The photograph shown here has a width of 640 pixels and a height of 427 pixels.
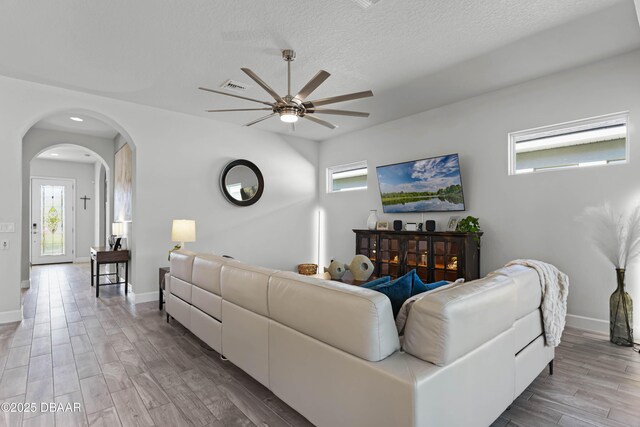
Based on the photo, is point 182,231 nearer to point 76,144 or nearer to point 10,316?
A: point 10,316

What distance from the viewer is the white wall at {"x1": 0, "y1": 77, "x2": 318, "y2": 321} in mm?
3814

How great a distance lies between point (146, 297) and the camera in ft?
15.4

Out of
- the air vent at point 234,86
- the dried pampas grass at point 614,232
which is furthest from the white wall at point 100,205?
the dried pampas grass at point 614,232

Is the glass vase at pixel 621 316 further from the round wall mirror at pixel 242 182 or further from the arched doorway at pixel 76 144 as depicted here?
the arched doorway at pixel 76 144

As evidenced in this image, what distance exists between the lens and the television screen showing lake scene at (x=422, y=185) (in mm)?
4543

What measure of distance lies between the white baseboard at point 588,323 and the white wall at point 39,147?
774 cm

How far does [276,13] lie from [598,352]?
4.05 m

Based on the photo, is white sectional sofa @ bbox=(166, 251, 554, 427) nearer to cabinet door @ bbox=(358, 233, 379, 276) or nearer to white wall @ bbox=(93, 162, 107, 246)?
cabinet door @ bbox=(358, 233, 379, 276)

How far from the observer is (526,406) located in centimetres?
208

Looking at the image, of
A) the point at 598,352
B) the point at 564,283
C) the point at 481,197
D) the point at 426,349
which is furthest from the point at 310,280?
the point at 481,197

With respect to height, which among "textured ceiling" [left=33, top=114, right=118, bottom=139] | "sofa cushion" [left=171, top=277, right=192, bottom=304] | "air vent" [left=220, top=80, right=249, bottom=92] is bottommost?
"sofa cushion" [left=171, top=277, right=192, bottom=304]

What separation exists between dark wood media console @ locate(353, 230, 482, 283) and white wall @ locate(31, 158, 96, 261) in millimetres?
7959

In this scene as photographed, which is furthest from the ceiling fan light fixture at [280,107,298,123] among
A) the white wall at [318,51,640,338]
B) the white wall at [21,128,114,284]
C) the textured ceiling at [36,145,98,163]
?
the textured ceiling at [36,145,98,163]

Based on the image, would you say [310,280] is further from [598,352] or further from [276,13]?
[598,352]
